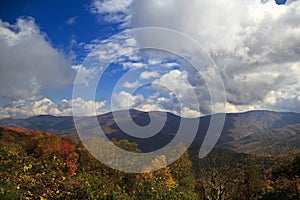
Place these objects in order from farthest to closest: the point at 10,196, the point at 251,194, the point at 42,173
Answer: the point at 251,194
the point at 42,173
the point at 10,196

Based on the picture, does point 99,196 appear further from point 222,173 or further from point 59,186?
point 222,173

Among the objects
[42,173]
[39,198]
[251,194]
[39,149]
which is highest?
[39,149]

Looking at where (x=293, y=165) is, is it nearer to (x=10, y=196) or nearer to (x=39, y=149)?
(x=39, y=149)

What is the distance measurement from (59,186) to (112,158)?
87.9 ft

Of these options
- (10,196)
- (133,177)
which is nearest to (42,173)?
(10,196)

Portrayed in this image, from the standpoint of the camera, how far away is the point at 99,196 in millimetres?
12109

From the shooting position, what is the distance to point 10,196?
1073 cm

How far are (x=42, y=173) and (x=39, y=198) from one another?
2830mm

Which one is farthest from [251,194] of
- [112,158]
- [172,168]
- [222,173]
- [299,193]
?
[112,158]

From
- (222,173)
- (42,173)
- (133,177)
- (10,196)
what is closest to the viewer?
(10,196)

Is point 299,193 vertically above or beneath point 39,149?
beneath

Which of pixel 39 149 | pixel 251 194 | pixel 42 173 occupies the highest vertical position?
pixel 39 149

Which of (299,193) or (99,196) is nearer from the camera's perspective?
(99,196)

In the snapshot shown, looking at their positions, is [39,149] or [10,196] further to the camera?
[39,149]
